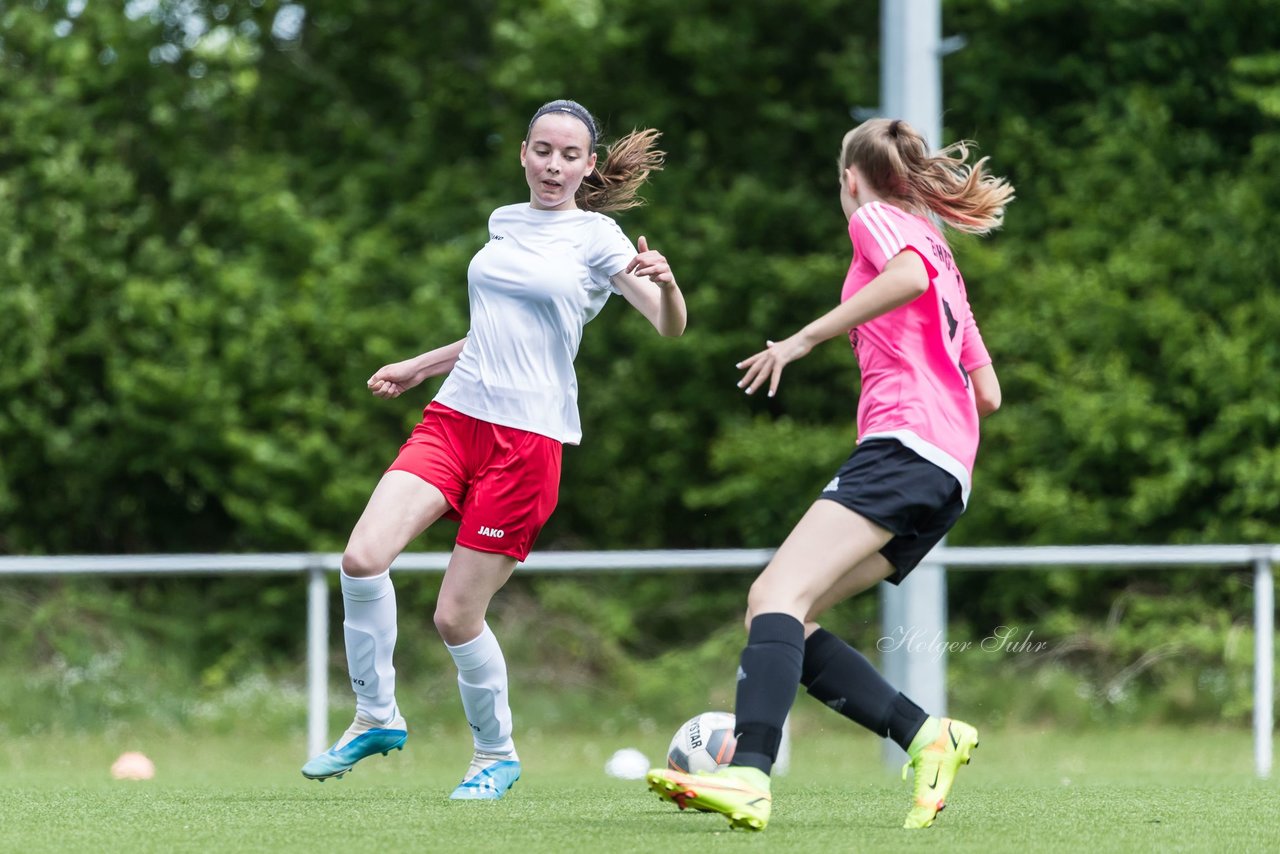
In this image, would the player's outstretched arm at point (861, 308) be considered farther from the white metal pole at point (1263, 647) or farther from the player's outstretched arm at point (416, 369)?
the white metal pole at point (1263, 647)

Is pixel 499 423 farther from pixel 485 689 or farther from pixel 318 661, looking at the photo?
pixel 318 661

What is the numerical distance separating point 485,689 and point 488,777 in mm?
273

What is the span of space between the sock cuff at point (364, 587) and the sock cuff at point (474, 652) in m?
0.29

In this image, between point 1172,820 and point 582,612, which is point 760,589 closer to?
point 1172,820

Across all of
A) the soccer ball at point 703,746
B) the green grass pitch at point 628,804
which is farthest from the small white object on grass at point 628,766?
the soccer ball at point 703,746

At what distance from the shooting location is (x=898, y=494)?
409cm

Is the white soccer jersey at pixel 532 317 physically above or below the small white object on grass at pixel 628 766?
above

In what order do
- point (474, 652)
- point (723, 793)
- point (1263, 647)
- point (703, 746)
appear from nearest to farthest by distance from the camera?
point (723, 793) < point (474, 652) < point (703, 746) < point (1263, 647)

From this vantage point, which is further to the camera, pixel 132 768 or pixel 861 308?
pixel 132 768

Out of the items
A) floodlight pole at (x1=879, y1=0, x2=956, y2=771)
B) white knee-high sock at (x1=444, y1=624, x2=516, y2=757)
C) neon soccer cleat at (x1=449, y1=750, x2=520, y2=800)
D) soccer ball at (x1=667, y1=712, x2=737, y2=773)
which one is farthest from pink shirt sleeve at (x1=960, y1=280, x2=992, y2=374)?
floodlight pole at (x1=879, y1=0, x2=956, y2=771)

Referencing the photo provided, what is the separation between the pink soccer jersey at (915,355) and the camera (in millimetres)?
4168

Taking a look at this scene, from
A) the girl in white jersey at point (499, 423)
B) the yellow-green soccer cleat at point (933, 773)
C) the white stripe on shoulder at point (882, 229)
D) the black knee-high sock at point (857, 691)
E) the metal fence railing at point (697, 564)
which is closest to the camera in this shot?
the white stripe on shoulder at point (882, 229)

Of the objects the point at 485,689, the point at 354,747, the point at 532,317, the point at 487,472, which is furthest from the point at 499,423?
the point at 354,747

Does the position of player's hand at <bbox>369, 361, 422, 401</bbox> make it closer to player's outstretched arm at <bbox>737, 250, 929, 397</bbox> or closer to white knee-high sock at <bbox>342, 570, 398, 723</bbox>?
white knee-high sock at <bbox>342, 570, 398, 723</bbox>
